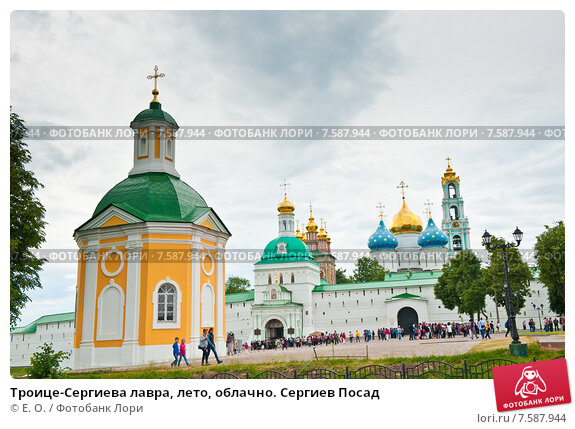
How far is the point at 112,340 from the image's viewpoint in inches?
786

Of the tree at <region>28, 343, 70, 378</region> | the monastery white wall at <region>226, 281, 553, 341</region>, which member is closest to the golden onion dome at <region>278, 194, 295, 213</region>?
the monastery white wall at <region>226, 281, 553, 341</region>

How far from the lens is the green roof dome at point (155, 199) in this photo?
21047 millimetres

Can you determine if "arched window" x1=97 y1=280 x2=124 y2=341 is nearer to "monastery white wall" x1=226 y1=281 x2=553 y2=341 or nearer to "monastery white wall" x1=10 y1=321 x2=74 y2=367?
"monastery white wall" x1=226 y1=281 x2=553 y2=341

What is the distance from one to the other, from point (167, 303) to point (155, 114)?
368 inches

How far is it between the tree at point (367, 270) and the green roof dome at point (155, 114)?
4992cm

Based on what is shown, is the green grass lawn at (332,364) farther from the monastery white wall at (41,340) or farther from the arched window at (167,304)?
the monastery white wall at (41,340)

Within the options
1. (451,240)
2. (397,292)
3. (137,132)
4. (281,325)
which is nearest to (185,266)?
(137,132)

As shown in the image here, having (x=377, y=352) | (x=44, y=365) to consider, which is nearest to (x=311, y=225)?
(x=377, y=352)

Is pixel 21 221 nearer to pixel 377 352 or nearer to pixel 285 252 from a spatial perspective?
pixel 377 352

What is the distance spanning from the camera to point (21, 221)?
→ 1702 cm
